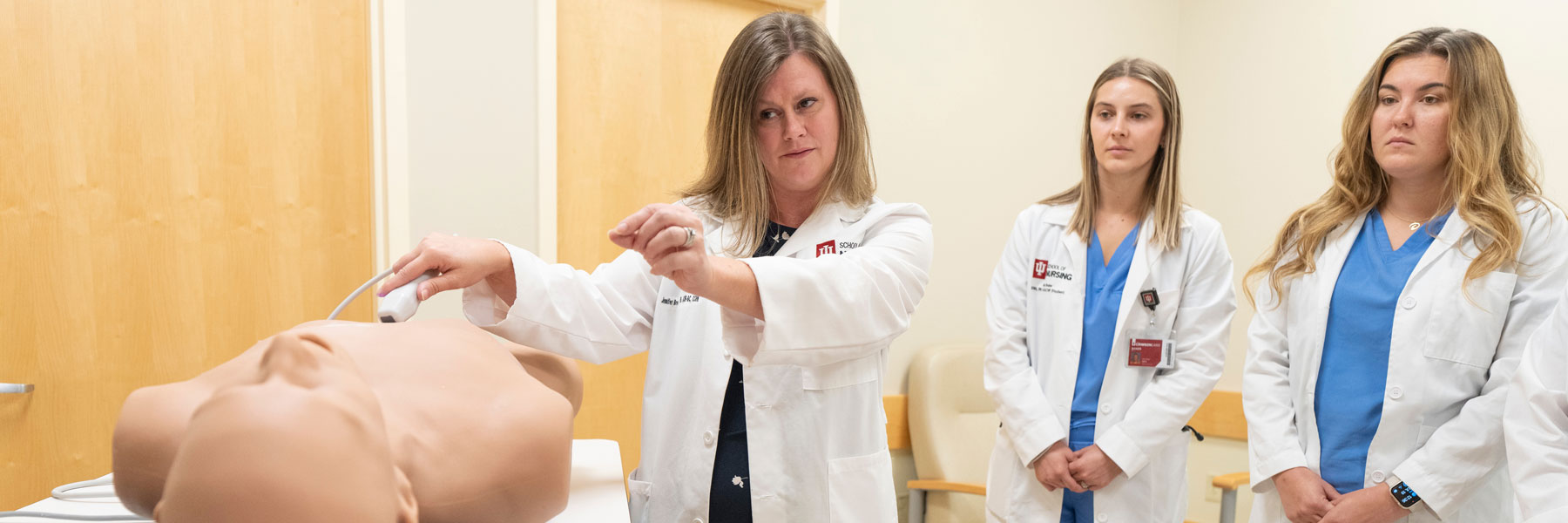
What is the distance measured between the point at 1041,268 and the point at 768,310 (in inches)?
53.7

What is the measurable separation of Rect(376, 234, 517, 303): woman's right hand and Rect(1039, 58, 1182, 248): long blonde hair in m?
1.59

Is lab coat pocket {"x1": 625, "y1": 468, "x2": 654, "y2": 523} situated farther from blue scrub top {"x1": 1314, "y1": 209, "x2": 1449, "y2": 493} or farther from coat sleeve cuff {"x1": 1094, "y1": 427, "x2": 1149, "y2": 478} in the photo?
blue scrub top {"x1": 1314, "y1": 209, "x2": 1449, "y2": 493}

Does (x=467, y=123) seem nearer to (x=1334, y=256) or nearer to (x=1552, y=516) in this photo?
(x=1334, y=256)

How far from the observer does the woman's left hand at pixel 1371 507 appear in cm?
168

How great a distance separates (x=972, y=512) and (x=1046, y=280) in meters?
0.96

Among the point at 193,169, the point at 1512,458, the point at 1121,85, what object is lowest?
the point at 1512,458

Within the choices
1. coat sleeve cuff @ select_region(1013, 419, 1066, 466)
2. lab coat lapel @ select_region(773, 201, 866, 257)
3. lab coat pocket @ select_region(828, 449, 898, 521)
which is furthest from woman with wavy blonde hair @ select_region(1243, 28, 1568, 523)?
lab coat lapel @ select_region(773, 201, 866, 257)

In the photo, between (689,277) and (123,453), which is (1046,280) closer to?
(689,277)

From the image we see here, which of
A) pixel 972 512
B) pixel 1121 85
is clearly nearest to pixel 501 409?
pixel 1121 85

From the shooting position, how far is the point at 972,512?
2889mm

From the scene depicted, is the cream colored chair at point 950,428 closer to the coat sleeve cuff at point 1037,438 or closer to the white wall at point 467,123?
the coat sleeve cuff at point 1037,438

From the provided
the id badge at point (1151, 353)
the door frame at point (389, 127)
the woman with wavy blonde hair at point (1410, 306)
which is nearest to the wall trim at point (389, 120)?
the door frame at point (389, 127)

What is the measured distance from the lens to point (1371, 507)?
5.53 feet

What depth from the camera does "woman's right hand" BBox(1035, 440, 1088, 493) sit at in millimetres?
2072
